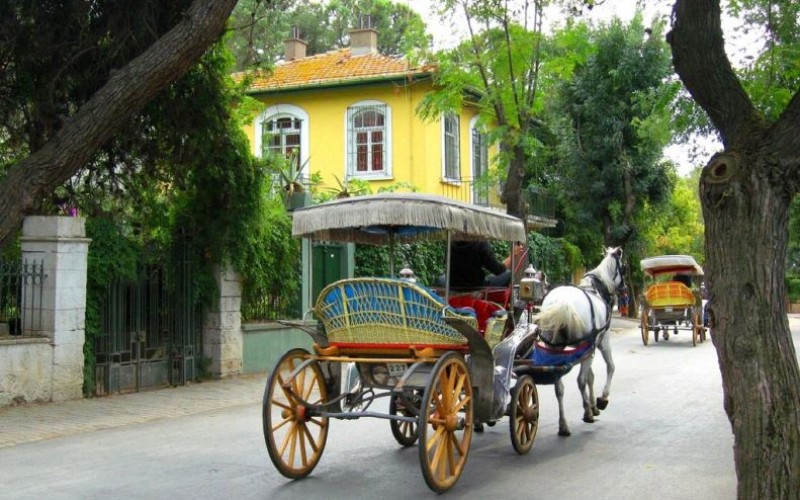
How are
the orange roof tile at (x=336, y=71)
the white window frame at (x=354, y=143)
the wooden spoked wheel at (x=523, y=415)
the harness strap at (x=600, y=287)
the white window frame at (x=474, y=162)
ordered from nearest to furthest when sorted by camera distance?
the wooden spoked wheel at (x=523, y=415)
the harness strap at (x=600, y=287)
the orange roof tile at (x=336, y=71)
the white window frame at (x=354, y=143)
the white window frame at (x=474, y=162)

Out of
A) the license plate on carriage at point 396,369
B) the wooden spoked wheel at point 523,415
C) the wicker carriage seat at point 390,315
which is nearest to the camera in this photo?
the wicker carriage seat at point 390,315

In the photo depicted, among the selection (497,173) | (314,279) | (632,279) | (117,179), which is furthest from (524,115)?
(632,279)

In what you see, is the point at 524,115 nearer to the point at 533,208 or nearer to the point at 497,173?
the point at 497,173

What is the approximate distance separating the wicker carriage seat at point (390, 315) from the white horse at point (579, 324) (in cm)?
201

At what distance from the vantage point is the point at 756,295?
202 inches

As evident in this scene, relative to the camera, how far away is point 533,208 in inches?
1206

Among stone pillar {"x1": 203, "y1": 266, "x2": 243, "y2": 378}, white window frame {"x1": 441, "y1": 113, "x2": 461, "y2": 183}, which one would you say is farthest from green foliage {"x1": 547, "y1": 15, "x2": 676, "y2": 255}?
stone pillar {"x1": 203, "y1": 266, "x2": 243, "y2": 378}

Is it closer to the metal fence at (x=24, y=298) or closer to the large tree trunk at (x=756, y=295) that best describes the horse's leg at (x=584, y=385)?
the large tree trunk at (x=756, y=295)

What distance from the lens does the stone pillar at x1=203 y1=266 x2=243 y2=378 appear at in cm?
1452

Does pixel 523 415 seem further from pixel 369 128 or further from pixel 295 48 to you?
pixel 295 48

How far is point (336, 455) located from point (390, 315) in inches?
73.5

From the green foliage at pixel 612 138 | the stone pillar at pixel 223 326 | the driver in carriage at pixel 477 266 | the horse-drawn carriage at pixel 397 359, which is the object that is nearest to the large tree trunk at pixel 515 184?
the stone pillar at pixel 223 326

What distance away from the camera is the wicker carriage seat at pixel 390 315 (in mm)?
7273

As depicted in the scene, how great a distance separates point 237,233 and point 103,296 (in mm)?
2460
